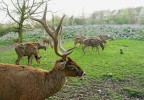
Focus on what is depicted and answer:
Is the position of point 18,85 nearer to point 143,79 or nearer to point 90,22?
point 143,79

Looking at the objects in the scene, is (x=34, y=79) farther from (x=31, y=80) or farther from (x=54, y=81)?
(x=54, y=81)

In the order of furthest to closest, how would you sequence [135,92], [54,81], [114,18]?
[114,18] < [135,92] < [54,81]

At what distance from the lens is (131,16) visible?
48312mm

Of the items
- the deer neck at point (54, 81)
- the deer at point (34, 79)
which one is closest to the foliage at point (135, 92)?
the deer at point (34, 79)

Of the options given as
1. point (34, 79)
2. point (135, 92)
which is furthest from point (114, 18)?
point (34, 79)

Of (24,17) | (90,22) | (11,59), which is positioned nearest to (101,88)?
(11,59)

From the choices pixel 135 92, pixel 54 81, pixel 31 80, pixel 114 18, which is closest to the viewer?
pixel 31 80

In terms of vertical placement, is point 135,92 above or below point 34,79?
below

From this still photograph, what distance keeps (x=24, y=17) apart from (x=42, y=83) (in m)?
16.4

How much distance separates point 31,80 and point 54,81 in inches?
22.1

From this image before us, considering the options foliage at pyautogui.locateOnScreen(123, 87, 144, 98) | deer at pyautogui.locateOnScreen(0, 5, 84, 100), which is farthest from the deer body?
foliage at pyautogui.locateOnScreen(123, 87, 144, 98)

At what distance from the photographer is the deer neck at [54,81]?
7.35 metres

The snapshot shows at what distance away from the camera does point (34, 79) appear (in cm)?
721

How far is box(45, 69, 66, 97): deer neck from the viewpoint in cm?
735
